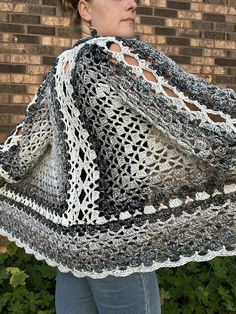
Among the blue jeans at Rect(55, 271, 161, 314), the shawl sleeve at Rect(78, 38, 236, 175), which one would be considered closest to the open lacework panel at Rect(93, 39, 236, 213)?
the shawl sleeve at Rect(78, 38, 236, 175)

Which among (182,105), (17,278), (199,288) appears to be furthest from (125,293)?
(199,288)

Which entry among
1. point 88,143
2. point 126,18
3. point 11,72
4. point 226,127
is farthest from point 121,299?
point 11,72

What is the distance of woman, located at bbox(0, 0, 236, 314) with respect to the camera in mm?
1938

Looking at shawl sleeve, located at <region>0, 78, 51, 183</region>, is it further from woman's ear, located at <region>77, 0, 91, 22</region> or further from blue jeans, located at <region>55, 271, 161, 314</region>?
blue jeans, located at <region>55, 271, 161, 314</region>

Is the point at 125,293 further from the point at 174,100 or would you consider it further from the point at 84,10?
the point at 84,10

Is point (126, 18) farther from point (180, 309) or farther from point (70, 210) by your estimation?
point (180, 309)

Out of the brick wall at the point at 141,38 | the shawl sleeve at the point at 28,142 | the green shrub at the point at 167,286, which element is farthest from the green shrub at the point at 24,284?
the brick wall at the point at 141,38

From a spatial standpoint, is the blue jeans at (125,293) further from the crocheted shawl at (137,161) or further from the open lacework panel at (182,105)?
the open lacework panel at (182,105)

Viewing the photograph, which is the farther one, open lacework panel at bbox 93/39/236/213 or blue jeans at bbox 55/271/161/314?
blue jeans at bbox 55/271/161/314

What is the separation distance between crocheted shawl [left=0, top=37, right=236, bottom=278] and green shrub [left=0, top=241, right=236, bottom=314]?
1343mm

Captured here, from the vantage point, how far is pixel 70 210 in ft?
7.07

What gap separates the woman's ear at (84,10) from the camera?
7.32 feet

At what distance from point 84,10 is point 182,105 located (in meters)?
0.55

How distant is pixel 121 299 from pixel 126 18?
0.88m
